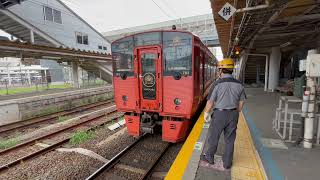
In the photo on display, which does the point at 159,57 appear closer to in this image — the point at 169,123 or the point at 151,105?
the point at 151,105

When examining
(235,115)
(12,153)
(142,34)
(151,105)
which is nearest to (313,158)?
(235,115)

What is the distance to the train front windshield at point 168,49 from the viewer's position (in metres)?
5.09

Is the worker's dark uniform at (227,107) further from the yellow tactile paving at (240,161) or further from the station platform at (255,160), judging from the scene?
the station platform at (255,160)

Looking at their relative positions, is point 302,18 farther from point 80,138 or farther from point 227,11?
point 80,138

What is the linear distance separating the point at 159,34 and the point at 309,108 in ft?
12.5

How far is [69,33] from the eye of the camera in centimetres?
2258

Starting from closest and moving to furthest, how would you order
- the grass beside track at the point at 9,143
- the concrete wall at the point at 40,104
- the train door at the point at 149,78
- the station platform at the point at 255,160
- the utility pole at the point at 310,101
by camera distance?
the station platform at the point at 255,160 → the utility pole at the point at 310,101 → the train door at the point at 149,78 → the grass beside track at the point at 9,143 → the concrete wall at the point at 40,104

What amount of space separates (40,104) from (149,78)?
9.12 m

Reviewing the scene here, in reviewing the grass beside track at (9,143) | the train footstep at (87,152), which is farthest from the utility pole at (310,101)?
the grass beside track at (9,143)

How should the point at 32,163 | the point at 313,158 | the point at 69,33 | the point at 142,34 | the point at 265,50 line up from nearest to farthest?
the point at 313,158 → the point at 32,163 → the point at 142,34 → the point at 265,50 → the point at 69,33

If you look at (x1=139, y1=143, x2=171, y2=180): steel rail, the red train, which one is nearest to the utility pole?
the red train

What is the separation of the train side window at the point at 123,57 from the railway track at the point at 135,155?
2190 millimetres

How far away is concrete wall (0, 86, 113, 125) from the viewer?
30.9 ft

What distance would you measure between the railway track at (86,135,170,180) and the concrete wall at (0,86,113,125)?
23.4 feet
